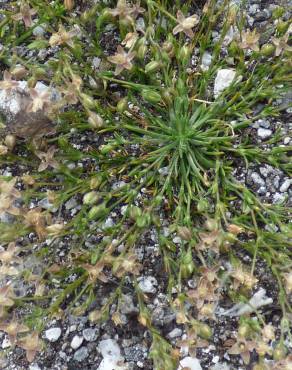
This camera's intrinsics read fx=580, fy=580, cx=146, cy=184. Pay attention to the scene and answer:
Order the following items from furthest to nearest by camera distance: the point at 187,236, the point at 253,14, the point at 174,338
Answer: the point at 253,14 → the point at 174,338 → the point at 187,236

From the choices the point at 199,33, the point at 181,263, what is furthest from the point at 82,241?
the point at 199,33

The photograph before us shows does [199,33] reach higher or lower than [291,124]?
higher

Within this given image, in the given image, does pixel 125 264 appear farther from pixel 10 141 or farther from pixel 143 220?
pixel 10 141

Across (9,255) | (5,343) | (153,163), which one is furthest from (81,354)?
(153,163)

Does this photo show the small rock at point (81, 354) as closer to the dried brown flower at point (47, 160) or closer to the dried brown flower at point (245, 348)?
the dried brown flower at point (245, 348)

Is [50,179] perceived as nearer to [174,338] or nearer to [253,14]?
[174,338]

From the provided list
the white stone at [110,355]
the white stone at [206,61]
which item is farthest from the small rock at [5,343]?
the white stone at [206,61]

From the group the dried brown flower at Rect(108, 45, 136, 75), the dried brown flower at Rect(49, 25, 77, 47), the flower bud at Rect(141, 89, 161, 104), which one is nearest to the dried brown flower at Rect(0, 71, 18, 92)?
the dried brown flower at Rect(49, 25, 77, 47)
